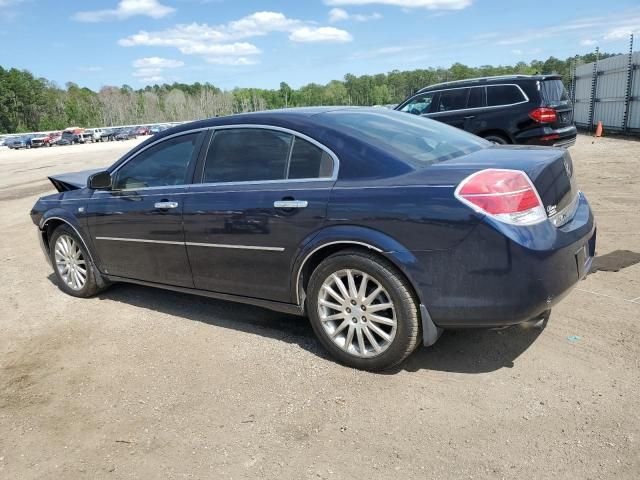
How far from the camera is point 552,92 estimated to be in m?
9.95

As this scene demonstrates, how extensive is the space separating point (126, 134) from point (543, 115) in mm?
82434

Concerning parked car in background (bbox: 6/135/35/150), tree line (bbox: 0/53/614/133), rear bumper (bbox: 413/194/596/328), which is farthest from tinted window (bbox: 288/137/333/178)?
tree line (bbox: 0/53/614/133)

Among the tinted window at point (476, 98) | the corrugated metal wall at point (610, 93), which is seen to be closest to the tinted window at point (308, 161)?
the tinted window at point (476, 98)

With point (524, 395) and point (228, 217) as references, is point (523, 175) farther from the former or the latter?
point (228, 217)

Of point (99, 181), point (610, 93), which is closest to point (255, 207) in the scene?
point (99, 181)

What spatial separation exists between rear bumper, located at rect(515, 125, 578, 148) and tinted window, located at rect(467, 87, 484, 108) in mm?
1062

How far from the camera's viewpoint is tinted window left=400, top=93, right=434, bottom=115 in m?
11.2

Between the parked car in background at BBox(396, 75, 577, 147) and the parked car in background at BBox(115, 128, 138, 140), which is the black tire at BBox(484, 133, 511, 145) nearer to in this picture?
the parked car in background at BBox(396, 75, 577, 147)

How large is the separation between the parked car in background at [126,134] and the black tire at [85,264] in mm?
82264

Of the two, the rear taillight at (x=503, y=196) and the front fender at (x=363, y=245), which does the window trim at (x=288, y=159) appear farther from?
the rear taillight at (x=503, y=196)

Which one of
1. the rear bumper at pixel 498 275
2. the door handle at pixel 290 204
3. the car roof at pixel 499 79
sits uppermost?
the car roof at pixel 499 79

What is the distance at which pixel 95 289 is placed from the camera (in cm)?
535

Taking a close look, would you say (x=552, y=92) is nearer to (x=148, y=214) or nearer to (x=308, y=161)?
(x=308, y=161)

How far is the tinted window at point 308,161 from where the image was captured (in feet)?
11.7
